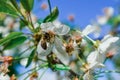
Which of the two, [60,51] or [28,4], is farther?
[28,4]

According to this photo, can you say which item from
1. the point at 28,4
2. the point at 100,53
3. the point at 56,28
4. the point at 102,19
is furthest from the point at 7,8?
the point at 102,19

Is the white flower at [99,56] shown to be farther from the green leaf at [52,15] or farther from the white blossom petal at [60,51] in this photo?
the green leaf at [52,15]

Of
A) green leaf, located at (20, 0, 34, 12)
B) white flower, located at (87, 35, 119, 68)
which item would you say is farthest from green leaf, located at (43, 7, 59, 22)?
white flower, located at (87, 35, 119, 68)

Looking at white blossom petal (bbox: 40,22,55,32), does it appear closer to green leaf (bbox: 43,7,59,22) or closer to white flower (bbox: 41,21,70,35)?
white flower (bbox: 41,21,70,35)

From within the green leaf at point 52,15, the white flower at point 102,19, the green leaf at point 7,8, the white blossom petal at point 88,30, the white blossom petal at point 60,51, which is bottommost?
the white blossom petal at point 60,51

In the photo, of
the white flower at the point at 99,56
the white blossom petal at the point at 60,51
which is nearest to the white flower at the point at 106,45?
the white flower at the point at 99,56

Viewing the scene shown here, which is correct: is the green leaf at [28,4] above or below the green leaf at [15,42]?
above

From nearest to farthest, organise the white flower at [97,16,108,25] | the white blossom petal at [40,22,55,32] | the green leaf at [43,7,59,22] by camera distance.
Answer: the white blossom petal at [40,22,55,32] → the green leaf at [43,7,59,22] → the white flower at [97,16,108,25]

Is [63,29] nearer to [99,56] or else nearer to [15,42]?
[99,56]

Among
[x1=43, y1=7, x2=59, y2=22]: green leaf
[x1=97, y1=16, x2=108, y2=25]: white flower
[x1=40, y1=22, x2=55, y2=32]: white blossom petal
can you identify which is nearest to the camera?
[x1=40, y1=22, x2=55, y2=32]: white blossom petal

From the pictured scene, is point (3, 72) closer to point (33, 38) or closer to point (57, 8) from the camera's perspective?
point (33, 38)

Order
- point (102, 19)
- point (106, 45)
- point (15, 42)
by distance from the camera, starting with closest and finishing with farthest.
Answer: point (106, 45), point (15, 42), point (102, 19)

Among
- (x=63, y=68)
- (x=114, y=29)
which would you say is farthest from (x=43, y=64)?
(x=114, y=29)
